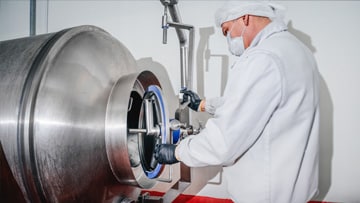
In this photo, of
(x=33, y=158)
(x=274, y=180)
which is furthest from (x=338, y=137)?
(x=33, y=158)

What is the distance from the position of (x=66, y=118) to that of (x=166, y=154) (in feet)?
1.13

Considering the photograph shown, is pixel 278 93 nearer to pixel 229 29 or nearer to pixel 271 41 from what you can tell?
pixel 271 41

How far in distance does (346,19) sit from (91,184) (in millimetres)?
1487

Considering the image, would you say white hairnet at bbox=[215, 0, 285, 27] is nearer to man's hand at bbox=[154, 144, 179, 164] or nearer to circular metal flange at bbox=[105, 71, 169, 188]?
circular metal flange at bbox=[105, 71, 169, 188]

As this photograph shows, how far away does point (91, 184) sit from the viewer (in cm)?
77

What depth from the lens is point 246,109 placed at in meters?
0.70

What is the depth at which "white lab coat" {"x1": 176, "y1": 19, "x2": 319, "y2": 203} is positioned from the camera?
70 centimetres

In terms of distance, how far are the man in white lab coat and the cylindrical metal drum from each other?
8.3 inches

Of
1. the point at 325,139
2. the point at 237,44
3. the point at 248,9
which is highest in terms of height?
the point at 248,9

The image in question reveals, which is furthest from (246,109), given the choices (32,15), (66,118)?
(32,15)

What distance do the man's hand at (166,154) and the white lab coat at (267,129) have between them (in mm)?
45

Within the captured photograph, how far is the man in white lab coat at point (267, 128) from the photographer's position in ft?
2.30

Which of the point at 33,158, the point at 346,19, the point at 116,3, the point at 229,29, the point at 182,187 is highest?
the point at 116,3

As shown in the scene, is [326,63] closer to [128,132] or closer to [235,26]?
[235,26]
